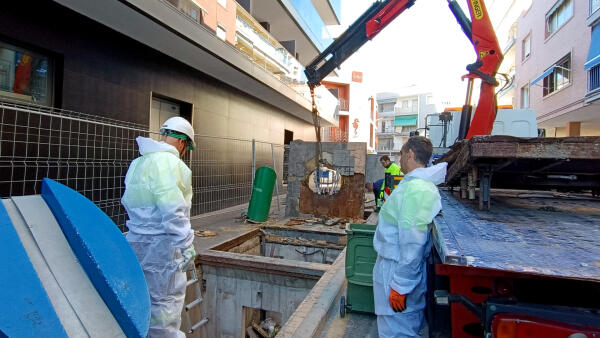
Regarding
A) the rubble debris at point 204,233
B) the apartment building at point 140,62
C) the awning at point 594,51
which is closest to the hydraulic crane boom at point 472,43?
the apartment building at point 140,62

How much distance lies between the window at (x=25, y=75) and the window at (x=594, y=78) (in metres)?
15.3

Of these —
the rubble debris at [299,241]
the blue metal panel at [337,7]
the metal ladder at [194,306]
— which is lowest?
the metal ladder at [194,306]

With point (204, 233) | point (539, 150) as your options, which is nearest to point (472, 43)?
point (539, 150)

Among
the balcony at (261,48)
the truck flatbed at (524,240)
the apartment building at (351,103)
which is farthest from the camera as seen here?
the apartment building at (351,103)

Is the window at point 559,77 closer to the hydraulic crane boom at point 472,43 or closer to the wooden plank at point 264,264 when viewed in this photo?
the hydraulic crane boom at point 472,43

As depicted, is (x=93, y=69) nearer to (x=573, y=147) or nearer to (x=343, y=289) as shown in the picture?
(x=343, y=289)

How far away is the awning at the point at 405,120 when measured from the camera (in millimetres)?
52812

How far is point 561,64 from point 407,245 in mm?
17098

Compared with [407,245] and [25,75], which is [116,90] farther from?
[407,245]

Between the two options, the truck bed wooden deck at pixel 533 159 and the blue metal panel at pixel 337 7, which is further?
the blue metal panel at pixel 337 7

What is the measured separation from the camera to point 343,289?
155 inches

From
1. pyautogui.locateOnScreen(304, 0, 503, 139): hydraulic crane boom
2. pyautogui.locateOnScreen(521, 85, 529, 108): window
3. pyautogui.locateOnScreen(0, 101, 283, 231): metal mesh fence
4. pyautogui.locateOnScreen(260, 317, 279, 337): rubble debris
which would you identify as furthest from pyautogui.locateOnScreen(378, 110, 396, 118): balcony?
pyautogui.locateOnScreen(260, 317, 279, 337): rubble debris

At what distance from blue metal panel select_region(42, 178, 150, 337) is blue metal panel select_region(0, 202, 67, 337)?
228mm

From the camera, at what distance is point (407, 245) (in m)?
2.30
